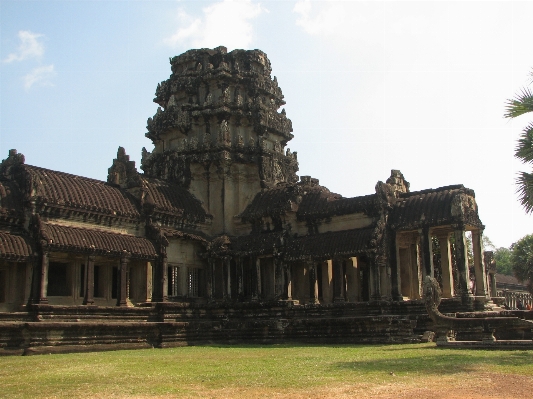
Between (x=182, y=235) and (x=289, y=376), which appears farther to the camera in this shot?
(x=182, y=235)

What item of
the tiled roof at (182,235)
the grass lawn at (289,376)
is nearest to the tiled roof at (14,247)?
the grass lawn at (289,376)

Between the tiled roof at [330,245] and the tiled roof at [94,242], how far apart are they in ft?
22.6

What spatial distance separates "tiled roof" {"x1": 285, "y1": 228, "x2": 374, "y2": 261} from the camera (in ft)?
95.3

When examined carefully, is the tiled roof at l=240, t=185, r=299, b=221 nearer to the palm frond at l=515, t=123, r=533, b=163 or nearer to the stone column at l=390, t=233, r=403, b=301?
the stone column at l=390, t=233, r=403, b=301

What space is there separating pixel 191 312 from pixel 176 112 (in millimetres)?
12448

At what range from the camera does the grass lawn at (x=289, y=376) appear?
448 inches

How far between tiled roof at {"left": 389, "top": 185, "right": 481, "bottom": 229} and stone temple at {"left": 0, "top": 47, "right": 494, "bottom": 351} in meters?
0.07

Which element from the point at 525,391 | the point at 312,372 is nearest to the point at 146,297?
the point at 312,372

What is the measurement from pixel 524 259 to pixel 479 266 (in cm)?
3307

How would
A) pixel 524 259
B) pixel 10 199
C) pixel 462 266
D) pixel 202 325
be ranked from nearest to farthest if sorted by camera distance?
pixel 10 199 < pixel 462 266 < pixel 202 325 < pixel 524 259

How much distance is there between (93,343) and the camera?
25016 mm

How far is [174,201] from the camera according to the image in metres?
33.3

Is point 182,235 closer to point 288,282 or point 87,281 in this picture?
point 288,282

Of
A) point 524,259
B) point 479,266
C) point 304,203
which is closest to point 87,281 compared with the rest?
point 304,203
